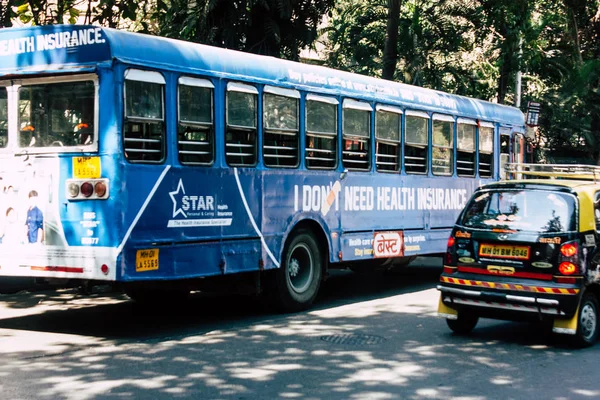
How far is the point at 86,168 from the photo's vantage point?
29.0 feet

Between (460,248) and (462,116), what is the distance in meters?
6.24

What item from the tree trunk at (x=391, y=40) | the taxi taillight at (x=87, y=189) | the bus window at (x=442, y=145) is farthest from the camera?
the tree trunk at (x=391, y=40)

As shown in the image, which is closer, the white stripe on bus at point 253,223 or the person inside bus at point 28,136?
the person inside bus at point 28,136

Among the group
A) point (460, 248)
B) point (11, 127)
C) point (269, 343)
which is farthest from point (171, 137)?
point (460, 248)

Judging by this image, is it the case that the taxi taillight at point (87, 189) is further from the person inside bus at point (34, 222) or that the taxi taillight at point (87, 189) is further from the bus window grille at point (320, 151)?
the bus window grille at point (320, 151)

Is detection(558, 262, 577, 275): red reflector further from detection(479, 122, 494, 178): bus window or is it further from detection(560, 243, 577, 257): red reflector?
detection(479, 122, 494, 178): bus window

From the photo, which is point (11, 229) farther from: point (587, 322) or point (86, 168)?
point (587, 322)

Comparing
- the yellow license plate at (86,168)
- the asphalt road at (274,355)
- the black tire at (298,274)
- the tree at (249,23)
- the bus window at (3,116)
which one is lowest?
the asphalt road at (274,355)

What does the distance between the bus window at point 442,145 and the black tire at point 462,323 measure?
16.6 feet

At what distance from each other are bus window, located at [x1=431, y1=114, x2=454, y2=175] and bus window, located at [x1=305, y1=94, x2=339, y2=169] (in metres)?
2.89

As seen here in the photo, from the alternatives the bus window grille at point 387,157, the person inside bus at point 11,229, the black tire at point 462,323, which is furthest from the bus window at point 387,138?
the person inside bus at point 11,229

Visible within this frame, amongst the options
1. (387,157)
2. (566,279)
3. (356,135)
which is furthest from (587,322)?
(387,157)

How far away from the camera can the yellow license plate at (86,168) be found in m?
8.79

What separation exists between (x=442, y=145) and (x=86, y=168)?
7452 mm
